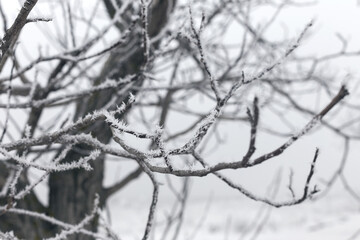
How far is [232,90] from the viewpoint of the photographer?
1.13 meters

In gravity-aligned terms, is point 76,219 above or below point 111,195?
below

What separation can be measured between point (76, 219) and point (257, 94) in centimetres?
293

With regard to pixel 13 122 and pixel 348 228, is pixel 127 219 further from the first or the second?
pixel 13 122

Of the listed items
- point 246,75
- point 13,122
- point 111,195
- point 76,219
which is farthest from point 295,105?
point 246,75

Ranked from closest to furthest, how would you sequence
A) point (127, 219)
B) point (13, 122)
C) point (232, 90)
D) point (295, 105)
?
point (232, 90) < point (13, 122) < point (295, 105) < point (127, 219)

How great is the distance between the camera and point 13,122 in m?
3.16

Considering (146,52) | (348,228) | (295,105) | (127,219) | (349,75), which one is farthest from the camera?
(127,219)

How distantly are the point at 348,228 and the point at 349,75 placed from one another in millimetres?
20982

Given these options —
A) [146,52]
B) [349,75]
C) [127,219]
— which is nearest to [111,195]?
[146,52]

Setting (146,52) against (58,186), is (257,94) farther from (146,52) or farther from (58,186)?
(58,186)

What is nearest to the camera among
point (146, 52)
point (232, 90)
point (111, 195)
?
point (232, 90)

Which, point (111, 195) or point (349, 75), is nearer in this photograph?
point (349, 75)

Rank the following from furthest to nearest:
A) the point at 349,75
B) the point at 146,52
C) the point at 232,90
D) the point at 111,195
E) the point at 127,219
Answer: the point at 127,219 → the point at 111,195 → the point at 146,52 → the point at 232,90 → the point at 349,75

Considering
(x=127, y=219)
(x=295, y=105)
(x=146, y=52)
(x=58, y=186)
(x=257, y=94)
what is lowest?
(x=257, y=94)
